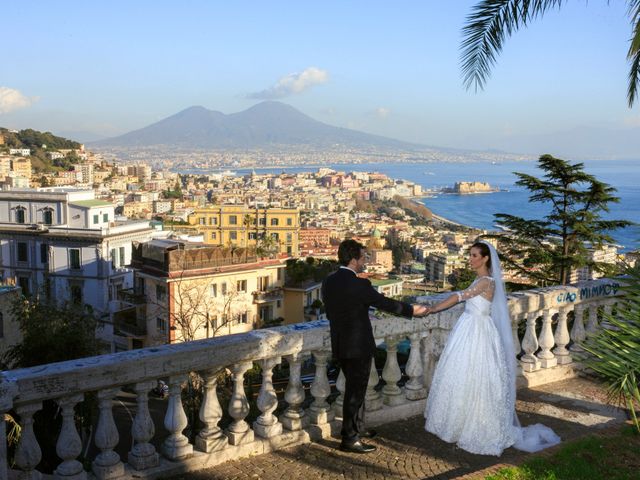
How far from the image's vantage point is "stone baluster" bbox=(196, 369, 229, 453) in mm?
4008

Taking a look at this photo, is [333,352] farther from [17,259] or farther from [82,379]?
[17,259]

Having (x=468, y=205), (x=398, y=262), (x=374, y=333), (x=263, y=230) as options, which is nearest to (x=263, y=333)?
(x=374, y=333)

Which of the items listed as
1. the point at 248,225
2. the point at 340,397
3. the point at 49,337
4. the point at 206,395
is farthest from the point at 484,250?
the point at 248,225

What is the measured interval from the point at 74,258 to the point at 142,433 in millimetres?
37775

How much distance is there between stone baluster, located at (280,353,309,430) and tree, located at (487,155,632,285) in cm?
1319

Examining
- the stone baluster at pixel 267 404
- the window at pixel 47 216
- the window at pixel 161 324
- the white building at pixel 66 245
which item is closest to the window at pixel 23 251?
the white building at pixel 66 245

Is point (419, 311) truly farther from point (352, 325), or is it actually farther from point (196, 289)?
point (196, 289)

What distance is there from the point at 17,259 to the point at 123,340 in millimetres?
11951

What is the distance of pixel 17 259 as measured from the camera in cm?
4038

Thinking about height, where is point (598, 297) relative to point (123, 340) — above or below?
above

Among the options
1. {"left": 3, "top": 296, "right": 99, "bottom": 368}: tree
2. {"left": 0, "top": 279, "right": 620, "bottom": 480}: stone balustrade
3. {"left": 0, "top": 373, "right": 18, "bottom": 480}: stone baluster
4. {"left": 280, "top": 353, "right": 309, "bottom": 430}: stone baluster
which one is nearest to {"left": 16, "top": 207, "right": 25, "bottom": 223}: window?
{"left": 3, "top": 296, "right": 99, "bottom": 368}: tree

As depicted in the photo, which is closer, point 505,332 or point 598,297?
point 505,332

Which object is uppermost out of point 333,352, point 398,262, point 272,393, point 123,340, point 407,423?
point 333,352

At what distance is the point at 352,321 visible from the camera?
166 inches
